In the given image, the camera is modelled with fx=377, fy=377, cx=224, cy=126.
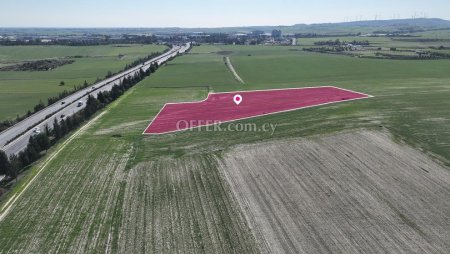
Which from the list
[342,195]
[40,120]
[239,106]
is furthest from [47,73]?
[342,195]

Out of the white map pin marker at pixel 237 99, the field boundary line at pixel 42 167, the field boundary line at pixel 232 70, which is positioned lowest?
the field boundary line at pixel 42 167

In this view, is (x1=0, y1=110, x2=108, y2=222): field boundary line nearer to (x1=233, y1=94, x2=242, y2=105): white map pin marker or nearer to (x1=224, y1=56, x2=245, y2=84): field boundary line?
(x1=233, y1=94, x2=242, y2=105): white map pin marker

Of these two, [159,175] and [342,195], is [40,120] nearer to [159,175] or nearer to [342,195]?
[159,175]

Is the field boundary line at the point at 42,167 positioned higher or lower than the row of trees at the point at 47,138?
lower

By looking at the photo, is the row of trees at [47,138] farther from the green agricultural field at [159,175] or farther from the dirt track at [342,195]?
the dirt track at [342,195]

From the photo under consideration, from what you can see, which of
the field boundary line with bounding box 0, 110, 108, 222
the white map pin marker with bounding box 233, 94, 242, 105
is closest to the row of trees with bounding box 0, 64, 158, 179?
the field boundary line with bounding box 0, 110, 108, 222

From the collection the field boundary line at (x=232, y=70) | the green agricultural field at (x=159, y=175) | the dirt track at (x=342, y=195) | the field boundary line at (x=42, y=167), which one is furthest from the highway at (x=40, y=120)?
the field boundary line at (x=232, y=70)

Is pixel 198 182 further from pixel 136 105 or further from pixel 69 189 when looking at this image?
pixel 136 105
